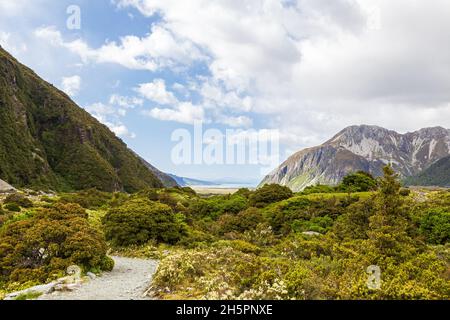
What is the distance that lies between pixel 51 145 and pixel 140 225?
105 meters

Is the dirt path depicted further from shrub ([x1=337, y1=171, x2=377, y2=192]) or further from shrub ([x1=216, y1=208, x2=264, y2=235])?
shrub ([x1=337, y1=171, x2=377, y2=192])

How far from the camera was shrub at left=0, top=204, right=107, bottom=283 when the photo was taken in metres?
14.8

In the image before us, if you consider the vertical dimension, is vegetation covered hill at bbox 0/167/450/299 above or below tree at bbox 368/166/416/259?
below

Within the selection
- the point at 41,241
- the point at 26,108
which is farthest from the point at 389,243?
the point at 26,108

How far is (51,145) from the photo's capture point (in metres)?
118

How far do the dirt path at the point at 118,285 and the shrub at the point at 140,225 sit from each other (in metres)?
5.08

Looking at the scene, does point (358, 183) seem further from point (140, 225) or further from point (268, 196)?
point (140, 225)

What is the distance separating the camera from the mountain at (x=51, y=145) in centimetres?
9925

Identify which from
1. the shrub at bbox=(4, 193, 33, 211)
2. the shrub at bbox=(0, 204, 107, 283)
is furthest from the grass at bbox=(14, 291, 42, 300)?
the shrub at bbox=(4, 193, 33, 211)

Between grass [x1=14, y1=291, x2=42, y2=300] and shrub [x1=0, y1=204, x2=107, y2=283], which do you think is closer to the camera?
grass [x1=14, y1=291, x2=42, y2=300]

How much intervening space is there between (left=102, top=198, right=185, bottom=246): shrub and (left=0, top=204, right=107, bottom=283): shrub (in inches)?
281

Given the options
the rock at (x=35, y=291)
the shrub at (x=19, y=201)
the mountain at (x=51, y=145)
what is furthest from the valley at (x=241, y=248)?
the mountain at (x=51, y=145)

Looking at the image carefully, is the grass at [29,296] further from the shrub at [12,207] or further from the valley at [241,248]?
the shrub at [12,207]

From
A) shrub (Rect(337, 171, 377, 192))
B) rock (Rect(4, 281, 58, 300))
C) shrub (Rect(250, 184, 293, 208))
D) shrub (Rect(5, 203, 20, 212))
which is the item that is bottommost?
rock (Rect(4, 281, 58, 300))
